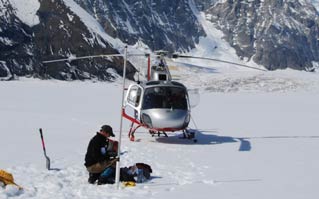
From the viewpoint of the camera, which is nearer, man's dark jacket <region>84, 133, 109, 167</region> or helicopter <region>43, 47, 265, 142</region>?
man's dark jacket <region>84, 133, 109, 167</region>

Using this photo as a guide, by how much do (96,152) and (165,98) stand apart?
19.9 ft

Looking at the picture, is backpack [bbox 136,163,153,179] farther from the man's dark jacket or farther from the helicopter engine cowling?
the helicopter engine cowling

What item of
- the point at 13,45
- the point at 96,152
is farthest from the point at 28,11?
the point at 96,152

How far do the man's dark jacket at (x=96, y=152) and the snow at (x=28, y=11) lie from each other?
310 feet

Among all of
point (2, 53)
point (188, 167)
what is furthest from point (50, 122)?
point (2, 53)

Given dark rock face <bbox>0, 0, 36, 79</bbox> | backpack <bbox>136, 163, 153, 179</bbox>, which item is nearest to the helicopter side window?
backpack <bbox>136, 163, 153, 179</bbox>

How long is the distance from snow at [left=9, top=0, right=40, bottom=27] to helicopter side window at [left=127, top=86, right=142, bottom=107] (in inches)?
3436

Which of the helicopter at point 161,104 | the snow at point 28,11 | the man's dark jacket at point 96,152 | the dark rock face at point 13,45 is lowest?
the man's dark jacket at point 96,152

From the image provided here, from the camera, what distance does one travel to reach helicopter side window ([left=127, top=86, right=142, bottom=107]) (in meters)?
18.0

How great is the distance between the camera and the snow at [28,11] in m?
102

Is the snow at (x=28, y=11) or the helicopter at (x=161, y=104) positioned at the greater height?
the snow at (x=28, y=11)

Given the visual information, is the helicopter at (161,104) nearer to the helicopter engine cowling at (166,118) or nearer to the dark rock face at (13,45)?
the helicopter engine cowling at (166,118)

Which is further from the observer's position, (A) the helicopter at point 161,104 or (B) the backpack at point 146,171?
(A) the helicopter at point 161,104

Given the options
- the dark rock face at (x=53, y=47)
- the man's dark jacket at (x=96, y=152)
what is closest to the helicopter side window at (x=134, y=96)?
the man's dark jacket at (x=96, y=152)
